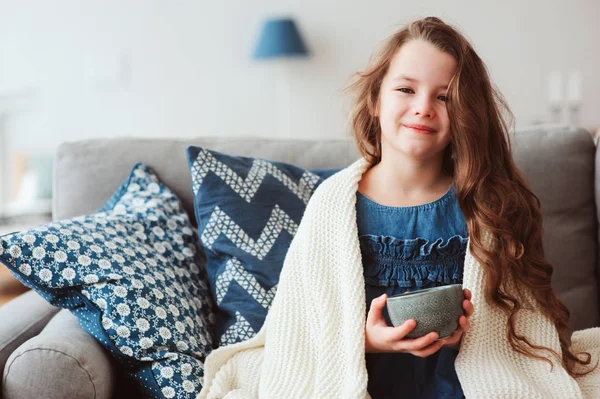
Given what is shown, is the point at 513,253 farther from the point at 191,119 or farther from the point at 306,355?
the point at 191,119

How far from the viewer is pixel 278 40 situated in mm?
4082

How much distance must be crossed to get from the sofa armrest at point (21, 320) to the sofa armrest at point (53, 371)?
70 millimetres

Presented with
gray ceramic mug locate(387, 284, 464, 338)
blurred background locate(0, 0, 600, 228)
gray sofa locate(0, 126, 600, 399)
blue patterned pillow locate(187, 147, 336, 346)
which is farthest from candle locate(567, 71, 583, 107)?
gray ceramic mug locate(387, 284, 464, 338)

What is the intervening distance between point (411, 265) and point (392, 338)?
24cm

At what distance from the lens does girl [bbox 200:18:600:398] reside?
4.13ft

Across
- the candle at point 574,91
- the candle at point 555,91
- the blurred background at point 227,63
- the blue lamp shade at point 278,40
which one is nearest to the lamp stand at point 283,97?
the blurred background at point 227,63

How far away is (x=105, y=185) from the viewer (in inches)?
69.9

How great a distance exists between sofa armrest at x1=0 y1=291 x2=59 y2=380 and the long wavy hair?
2.74ft

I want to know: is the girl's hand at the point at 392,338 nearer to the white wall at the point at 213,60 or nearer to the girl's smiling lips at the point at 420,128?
the girl's smiling lips at the point at 420,128

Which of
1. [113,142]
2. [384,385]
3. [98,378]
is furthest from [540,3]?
[98,378]

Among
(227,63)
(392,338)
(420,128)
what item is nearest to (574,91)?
(227,63)

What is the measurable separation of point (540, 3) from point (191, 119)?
220 cm

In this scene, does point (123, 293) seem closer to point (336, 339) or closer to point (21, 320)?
point (21, 320)

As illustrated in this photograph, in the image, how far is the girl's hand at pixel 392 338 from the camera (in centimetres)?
106
